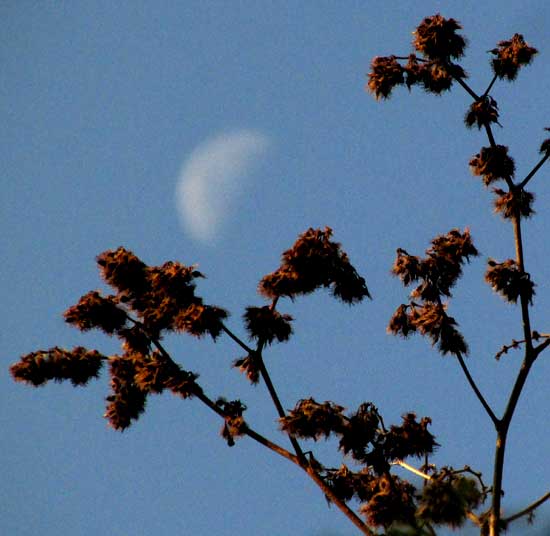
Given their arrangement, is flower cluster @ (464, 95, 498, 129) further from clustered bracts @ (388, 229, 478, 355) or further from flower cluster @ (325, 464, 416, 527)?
flower cluster @ (325, 464, 416, 527)

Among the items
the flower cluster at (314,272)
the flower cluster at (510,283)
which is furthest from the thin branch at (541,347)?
the flower cluster at (314,272)

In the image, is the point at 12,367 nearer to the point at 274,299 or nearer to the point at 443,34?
the point at 274,299

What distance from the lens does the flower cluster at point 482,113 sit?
14523 mm

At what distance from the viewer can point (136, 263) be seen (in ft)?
43.5

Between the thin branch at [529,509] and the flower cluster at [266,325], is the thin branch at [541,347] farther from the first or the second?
the flower cluster at [266,325]

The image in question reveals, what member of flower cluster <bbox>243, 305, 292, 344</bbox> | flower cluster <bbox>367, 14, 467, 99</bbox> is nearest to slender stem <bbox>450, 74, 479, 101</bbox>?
flower cluster <bbox>367, 14, 467, 99</bbox>

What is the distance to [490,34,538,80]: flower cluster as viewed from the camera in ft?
50.0

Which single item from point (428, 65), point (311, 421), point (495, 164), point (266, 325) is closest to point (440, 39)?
point (428, 65)

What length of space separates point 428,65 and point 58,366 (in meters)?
7.42

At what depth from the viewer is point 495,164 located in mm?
14578

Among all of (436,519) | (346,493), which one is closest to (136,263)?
(346,493)

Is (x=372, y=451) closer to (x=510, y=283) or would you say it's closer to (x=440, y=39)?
(x=510, y=283)

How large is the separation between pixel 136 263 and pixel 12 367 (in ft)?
7.37

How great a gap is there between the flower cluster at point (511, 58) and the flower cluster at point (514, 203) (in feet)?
6.77
